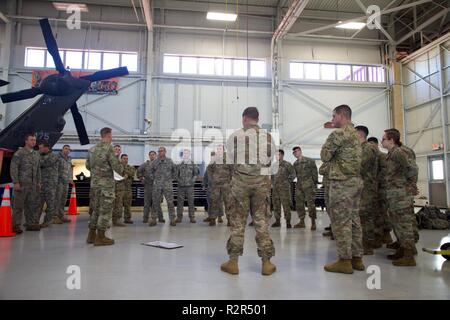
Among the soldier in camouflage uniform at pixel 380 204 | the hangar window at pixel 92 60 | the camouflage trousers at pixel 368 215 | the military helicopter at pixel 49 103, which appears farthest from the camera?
the hangar window at pixel 92 60

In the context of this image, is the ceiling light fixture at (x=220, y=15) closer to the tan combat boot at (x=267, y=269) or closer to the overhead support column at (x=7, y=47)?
the overhead support column at (x=7, y=47)

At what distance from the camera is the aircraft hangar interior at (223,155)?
9.83 ft

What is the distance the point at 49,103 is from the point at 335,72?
38.7 feet

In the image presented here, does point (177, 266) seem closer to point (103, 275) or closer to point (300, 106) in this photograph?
point (103, 275)

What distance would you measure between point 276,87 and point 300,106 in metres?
1.38

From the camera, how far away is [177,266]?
3.19 meters

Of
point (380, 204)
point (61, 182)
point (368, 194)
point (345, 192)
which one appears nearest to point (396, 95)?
point (380, 204)

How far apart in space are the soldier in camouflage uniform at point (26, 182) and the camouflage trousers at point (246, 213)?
3.96 m

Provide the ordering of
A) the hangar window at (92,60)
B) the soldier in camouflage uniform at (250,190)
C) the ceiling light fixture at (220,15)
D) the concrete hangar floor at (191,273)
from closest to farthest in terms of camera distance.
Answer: the concrete hangar floor at (191,273), the soldier in camouflage uniform at (250,190), the ceiling light fixture at (220,15), the hangar window at (92,60)

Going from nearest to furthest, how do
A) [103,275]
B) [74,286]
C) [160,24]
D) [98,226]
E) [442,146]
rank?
[74,286]
[103,275]
[98,226]
[442,146]
[160,24]

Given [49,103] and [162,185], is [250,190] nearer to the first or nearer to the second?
[162,185]

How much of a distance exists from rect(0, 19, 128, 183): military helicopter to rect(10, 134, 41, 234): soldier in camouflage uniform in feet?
2.77

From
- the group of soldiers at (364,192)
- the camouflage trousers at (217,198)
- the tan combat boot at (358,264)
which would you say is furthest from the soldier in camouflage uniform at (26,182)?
the tan combat boot at (358,264)

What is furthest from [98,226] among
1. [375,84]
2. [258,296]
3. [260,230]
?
[375,84]
